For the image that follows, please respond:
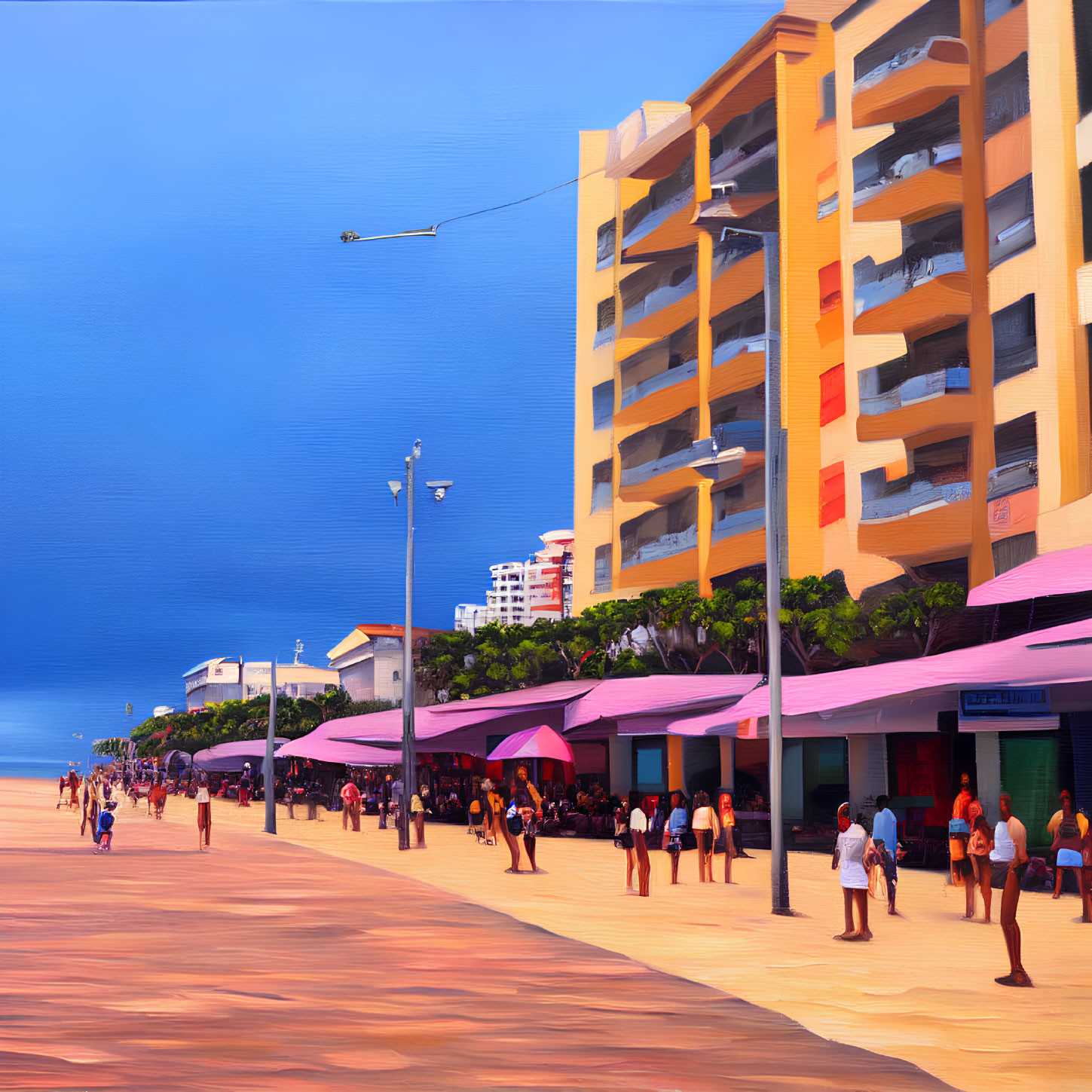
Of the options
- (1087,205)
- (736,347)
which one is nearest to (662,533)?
(736,347)

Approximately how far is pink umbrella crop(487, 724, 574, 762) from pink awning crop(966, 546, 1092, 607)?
1295 centimetres

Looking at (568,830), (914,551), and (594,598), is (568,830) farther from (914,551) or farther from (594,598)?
(594,598)

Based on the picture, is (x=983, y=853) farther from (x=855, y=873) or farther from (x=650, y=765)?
(x=650, y=765)

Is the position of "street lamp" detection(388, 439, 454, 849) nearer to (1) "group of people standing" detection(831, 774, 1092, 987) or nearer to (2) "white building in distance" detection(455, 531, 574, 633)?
(1) "group of people standing" detection(831, 774, 1092, 987)

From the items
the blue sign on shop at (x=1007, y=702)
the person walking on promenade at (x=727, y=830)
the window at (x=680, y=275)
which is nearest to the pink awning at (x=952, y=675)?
the blue sign on shop at (x=1007, y=702)

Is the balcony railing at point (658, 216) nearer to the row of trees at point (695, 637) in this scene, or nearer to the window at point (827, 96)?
the window at point (827, 96)

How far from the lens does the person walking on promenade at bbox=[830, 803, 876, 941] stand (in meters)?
16.0

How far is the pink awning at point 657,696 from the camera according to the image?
35.3 meters

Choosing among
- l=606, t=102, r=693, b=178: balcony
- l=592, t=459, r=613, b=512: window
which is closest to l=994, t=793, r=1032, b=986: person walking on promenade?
l=606, t=102, r=693, b=178: balcony

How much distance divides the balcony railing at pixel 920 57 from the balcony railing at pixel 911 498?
34.7ft

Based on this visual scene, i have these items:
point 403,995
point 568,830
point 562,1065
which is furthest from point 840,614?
point 562,1065

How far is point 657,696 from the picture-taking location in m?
36.5

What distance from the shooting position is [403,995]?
39.0 ft

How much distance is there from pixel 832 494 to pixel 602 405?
18.9 metres
